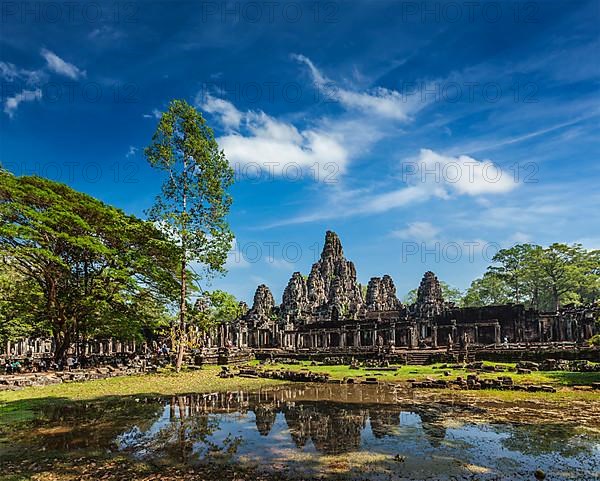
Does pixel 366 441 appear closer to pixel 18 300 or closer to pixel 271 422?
pixel 271 422

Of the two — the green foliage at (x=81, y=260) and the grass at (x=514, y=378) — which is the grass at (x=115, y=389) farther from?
the grass at (x=514, y=378)

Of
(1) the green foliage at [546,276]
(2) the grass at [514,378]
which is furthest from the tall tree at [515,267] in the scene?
(2) the grass at [514,378]

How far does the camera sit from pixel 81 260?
2744 centimetres

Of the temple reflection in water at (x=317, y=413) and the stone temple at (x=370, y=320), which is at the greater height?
the stone temple at (x=370, y=320)

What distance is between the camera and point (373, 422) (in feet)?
39.2

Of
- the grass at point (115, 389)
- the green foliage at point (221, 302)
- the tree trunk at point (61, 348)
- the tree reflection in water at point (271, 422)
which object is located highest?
the green foliage at point (221, 302)

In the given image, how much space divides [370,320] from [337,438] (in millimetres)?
38718

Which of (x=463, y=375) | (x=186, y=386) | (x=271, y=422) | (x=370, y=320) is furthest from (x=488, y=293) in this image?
(x=271, y=422)

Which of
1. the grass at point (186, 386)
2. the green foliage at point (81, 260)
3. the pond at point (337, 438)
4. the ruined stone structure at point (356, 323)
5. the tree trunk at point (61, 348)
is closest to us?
the pond at point (337, 438)

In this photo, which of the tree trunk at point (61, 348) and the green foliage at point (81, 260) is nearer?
the green foliage at point (81, 260)

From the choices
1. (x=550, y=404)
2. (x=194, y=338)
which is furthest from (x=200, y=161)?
(x=550, y=404)

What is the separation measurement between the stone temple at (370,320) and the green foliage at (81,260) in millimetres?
18192

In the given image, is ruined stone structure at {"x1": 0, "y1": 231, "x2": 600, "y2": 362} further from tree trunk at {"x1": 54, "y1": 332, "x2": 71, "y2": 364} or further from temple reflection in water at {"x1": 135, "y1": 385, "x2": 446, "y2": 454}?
temple reflection in water at {"x1": 135, "y1": 385, "x2": 446, "y2": 454}

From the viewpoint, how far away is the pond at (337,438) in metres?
7.95
